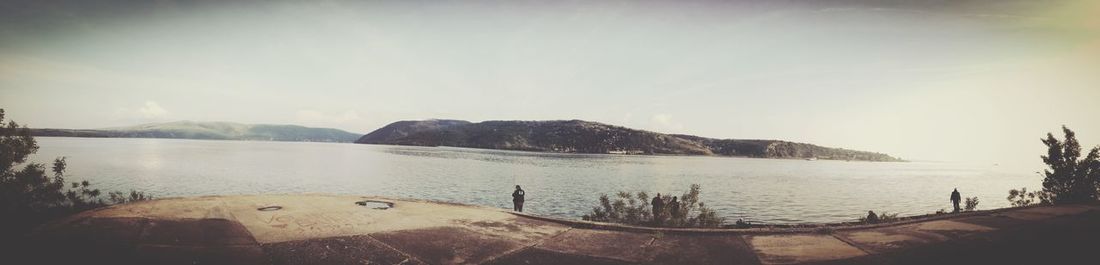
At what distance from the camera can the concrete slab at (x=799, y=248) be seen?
25.7 feet

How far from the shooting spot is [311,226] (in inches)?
385

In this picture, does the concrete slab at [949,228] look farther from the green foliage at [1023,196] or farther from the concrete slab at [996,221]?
the green foliage at [1023,196]

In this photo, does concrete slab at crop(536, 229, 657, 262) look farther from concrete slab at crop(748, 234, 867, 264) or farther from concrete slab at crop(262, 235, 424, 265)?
concrete slab at crop(262, 235, 424, 265)

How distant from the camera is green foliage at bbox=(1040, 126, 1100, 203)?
21.7m

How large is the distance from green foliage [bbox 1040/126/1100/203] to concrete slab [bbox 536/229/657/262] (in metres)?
25.9

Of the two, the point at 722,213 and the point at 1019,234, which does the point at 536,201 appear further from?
the point at 1019,234

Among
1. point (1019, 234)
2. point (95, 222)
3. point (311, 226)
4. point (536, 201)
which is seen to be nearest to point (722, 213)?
point (536, 201)

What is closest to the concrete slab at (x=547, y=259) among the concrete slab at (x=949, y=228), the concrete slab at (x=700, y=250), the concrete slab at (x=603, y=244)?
the concrete slab at (x=603, y=244)

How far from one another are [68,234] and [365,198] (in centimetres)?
845

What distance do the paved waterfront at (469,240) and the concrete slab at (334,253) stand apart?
0.7 inches

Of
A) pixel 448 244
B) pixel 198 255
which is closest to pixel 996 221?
pixel 448 244

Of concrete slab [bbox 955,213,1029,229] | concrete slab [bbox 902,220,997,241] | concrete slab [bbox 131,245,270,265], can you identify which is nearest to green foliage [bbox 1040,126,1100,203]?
concrete slab [bbox 955,213,1029,229]

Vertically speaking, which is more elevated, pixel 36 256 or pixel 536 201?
pixel 36 256

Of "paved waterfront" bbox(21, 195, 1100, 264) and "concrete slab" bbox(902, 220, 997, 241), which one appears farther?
"concrete slab" bbox(902, 220, 997, 241)
